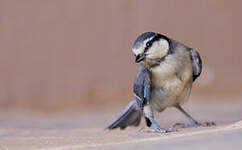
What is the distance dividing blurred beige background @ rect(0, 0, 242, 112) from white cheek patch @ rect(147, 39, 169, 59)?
3.08m

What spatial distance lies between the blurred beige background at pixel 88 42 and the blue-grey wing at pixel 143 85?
3086mm

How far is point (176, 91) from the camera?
413 cm

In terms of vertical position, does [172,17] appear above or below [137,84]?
above

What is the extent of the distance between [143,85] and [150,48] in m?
0.33

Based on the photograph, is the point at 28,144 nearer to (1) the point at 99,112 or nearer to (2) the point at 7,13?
(1) the point at 99,112

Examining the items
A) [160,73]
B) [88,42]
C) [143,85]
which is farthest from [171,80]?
[88,42]

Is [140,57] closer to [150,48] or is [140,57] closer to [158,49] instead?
[150,48]

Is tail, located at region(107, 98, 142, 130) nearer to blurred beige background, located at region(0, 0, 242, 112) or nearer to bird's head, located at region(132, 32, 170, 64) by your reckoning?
bird's head, located at region(132, 32, 170, 64)

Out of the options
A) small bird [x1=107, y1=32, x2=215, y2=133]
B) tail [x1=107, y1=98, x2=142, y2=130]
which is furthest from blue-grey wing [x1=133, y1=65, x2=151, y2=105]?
tail [x1=107, y1=98, x2=142, y2=130]

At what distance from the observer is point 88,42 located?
7.28 meters

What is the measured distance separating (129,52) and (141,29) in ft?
1.37

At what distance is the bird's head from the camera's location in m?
3.91

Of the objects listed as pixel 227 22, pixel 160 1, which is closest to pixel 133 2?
pixel 160 1

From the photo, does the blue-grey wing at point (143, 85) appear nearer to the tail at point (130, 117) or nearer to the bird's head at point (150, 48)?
the bird's head at point (150, 48)
